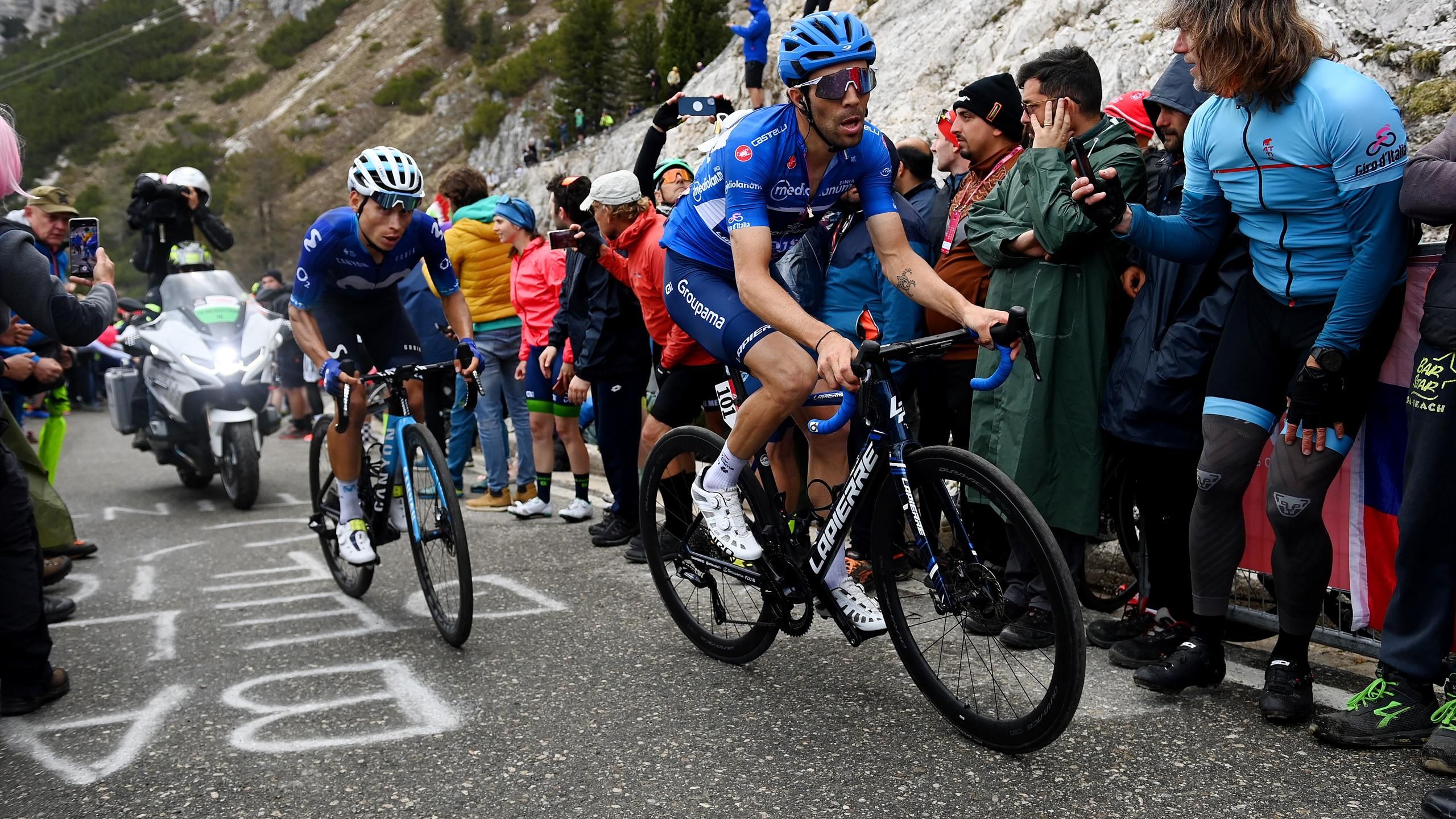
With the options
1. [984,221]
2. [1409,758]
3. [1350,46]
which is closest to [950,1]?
[1350,46]

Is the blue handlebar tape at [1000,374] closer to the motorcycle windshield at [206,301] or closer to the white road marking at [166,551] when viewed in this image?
the white road marking at [166,551]

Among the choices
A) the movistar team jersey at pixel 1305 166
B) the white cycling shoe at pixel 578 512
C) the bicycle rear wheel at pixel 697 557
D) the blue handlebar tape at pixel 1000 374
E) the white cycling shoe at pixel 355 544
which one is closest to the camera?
the blue handlebar tape at pixel 1000 374

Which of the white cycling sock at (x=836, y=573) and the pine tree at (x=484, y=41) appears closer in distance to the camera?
the white cycling sock at (x=836, y=573)

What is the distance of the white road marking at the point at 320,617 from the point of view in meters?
4.83

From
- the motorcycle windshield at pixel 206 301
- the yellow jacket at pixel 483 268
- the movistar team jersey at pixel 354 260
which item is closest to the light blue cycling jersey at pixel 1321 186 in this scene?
the movistar team jersey at pixel 354 260

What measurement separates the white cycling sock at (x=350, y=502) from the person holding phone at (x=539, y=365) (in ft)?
6.89

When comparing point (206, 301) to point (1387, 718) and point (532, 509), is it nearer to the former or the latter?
point (532, 509)

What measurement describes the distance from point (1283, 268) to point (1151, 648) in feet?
4.73

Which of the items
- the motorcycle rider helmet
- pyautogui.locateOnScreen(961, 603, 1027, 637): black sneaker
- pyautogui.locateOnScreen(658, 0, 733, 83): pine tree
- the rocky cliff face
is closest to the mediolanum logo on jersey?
pyautogui.locateOnScreen(961, 603, 1027, 637): black sneaker

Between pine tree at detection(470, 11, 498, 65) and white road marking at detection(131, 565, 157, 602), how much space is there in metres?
97.9

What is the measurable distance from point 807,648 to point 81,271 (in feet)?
11.5

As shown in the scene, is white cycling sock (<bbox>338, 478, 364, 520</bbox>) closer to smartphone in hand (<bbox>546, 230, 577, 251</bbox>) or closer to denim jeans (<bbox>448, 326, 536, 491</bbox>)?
smartphone in hand (<bbox>546, 230, 577, 251</bbox>)

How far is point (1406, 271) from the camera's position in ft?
11.0

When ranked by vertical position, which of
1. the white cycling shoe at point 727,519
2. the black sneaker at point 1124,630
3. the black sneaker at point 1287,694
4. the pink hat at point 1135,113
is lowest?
the black sneaker at point 1124,630
